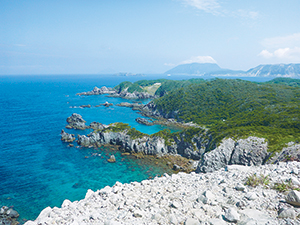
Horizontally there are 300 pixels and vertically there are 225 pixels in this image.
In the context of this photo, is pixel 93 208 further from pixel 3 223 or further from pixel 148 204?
pixel 3 223

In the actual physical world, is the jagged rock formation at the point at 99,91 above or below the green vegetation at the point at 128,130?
above

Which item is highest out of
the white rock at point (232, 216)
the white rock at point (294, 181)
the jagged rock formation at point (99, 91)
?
the jagged rock formation at point (99, 91)

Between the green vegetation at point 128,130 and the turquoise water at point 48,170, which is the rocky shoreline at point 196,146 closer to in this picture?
the green vegetation at point 128,130

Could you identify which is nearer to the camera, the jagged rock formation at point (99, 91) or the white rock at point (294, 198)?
the white rock at point (294, 198)

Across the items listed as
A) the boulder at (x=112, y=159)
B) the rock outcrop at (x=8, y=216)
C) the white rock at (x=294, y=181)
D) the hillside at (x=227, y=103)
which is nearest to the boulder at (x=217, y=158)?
the hillside at (x=227, y=103)

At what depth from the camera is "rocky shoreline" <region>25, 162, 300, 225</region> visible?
8.45 metres

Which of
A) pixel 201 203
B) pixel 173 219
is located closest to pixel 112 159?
pixel 201 203

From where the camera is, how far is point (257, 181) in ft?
36.6

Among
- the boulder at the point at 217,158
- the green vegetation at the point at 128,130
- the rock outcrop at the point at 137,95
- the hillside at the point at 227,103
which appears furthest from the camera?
the rock outcrop at the point at 137,95

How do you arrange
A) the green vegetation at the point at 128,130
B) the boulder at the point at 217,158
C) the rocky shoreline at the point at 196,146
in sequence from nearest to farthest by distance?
1. the rocky shoreline at the point at 196,146
2. the boulder at the point at 217,158
3. the green vegetation at the point at 128,130

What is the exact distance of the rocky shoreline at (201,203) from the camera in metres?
8.45

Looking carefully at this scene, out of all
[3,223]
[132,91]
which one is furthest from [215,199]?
[132,91]

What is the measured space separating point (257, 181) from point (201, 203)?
427 cm

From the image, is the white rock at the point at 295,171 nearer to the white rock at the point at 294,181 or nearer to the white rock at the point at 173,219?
the white rock at the point at 294,181
